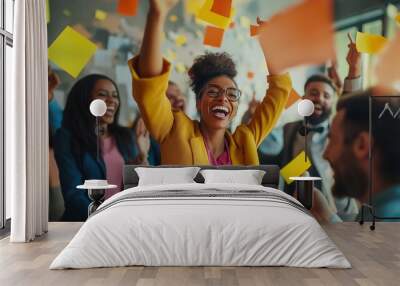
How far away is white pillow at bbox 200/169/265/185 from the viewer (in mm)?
6867

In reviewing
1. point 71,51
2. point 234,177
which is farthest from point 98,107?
point 234,177

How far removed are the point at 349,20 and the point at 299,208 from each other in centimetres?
327

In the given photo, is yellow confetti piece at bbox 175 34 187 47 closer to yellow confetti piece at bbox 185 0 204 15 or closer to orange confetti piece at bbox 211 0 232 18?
yellow confetti piece at bbox 185 0 204 15

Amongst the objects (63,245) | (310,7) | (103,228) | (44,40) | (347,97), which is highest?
(310,7)

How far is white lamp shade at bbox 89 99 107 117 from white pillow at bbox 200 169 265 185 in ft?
4.88

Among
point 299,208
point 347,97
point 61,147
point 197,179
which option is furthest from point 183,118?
point 299,208

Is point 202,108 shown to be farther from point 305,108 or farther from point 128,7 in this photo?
point 128,7

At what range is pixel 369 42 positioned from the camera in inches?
298

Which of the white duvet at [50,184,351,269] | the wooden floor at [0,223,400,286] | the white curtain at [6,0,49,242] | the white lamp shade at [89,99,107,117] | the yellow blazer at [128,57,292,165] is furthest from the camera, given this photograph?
the yellow blazer at [128,57,292,165]

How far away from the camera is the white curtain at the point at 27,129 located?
6043 mm

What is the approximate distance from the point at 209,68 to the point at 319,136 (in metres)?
1.67

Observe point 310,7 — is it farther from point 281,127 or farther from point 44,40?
point 44,40

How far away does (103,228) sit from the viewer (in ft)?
15.6

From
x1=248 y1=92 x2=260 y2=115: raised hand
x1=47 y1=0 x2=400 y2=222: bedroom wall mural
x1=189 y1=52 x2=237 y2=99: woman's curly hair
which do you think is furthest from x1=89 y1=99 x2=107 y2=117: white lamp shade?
x1=248 y1=92 x2=260 y2=115: raised hand
